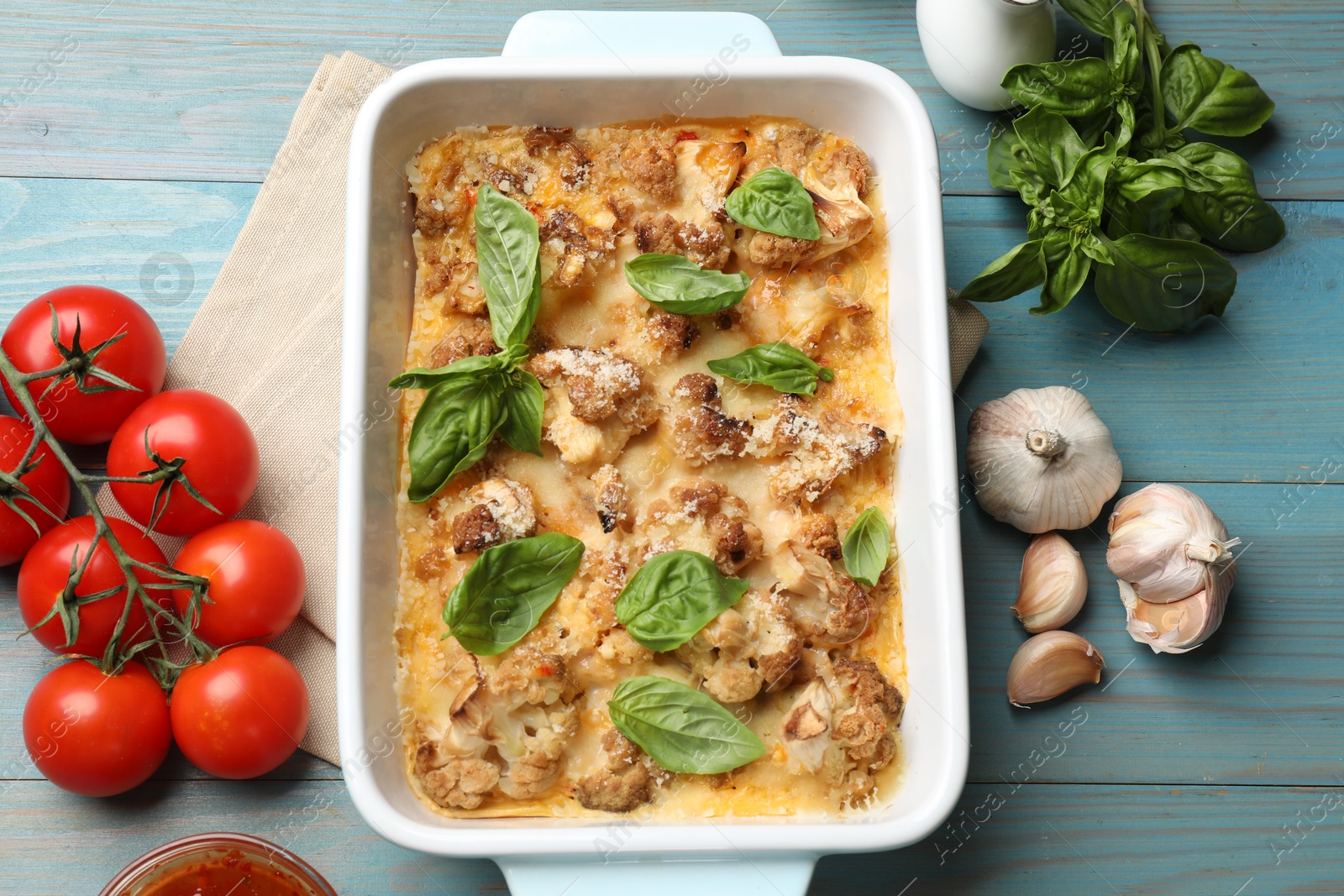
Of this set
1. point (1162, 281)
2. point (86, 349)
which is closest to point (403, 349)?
point (86, 349)

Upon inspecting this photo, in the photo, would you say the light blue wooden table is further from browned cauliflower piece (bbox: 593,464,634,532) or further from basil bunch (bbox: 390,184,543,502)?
browned cauliflower piece (bbox: 593,464,634,532)

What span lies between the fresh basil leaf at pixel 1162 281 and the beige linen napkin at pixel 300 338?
0.99 ft

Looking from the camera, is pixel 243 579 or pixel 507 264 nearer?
pixel 507 264

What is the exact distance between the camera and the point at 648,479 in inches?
74.4

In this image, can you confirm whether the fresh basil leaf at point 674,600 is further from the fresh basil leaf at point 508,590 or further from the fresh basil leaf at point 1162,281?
the fresh basil leaf at point 1162,281

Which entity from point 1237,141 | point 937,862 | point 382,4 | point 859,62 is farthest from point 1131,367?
point 382,4

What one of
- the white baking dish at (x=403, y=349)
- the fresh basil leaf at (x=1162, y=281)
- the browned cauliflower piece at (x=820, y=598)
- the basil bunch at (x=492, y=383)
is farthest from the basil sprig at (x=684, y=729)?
the fresh basil leaf at (x=1162, y=281)

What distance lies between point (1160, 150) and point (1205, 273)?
0.97 ft

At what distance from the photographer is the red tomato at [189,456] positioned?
1.95 m

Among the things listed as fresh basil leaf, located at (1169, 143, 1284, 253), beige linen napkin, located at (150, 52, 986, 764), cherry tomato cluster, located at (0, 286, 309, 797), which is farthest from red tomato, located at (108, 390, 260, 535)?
fresh basil leaf, located at (1169, 143, 1284, 253)

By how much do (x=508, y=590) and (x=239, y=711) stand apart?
646 mm

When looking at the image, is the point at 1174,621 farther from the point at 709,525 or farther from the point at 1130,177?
the point at 709,525

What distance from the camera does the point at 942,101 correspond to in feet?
7.60

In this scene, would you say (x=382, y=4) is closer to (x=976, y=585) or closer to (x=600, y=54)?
(x=600, y=54)
